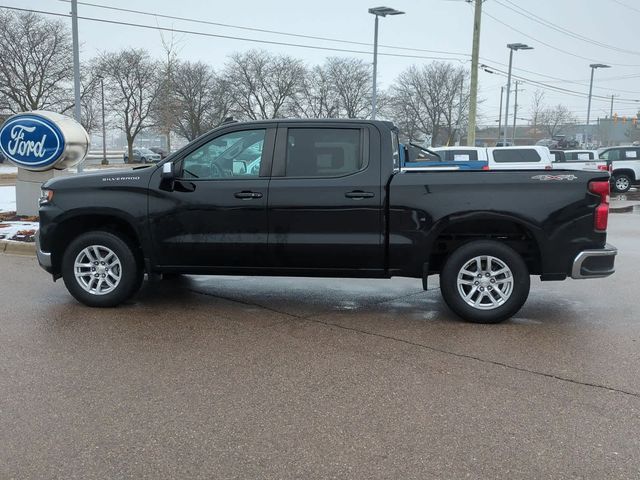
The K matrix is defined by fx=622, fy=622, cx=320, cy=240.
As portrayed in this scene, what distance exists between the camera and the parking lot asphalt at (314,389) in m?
3.30

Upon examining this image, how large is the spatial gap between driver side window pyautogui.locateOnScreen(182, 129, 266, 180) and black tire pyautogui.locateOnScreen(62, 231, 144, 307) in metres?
1.01

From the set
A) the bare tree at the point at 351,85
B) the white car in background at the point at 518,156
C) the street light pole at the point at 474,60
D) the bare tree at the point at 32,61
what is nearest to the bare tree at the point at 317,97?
the bare tree at the point at 351,85

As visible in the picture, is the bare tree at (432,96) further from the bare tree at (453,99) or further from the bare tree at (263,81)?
the bare tree at (263,81)

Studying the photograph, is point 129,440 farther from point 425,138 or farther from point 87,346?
point 425,138

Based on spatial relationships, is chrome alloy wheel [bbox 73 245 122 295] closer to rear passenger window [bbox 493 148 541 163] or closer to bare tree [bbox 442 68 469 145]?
rear passenger window [bbox 493 148 541 163]

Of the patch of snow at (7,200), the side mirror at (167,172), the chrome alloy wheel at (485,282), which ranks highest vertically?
the side mirror at (167,172)

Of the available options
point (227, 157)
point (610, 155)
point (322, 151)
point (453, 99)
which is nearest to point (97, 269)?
point (227, 157)

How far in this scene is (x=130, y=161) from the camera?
5112 centimetres

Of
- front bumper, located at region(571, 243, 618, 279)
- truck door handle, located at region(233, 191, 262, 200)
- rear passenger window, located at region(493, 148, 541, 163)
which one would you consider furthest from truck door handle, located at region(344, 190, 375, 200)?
rear passenger window, located at region(493, 148, 541, 163)

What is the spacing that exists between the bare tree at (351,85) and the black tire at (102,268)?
51.8m

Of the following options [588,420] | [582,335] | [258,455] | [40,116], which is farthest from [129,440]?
[40,116]

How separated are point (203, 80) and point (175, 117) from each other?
10.4 metres

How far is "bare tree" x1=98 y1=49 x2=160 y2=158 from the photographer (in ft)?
156

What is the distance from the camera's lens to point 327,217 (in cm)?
595
